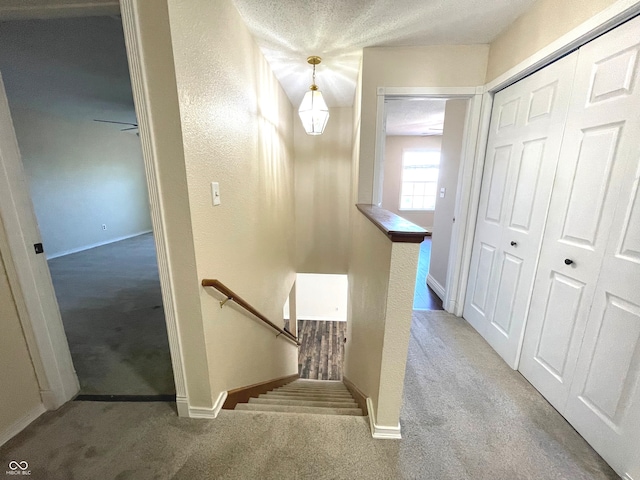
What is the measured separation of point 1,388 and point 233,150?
5.72 feet

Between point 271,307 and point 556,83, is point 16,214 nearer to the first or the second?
point 271,307

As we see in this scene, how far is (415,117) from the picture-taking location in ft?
14.5

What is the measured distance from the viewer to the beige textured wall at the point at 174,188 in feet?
3.11

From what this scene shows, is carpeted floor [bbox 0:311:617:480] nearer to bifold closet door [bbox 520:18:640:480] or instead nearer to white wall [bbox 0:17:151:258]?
bifold closet door [bbox 520:18:640:480]

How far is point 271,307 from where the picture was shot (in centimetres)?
279

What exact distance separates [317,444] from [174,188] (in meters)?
1.45

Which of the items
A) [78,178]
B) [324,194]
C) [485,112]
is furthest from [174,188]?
[78,178]

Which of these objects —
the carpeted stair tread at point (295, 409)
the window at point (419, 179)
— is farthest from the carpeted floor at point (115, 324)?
the window at point (419, 179)

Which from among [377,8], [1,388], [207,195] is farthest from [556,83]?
[1,388]

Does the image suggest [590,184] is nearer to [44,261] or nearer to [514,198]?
[514,198]

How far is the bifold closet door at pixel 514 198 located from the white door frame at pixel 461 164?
0.36ft

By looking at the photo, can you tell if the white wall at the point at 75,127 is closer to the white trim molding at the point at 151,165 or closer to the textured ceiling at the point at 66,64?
the textured ceiling at the point at 66,64

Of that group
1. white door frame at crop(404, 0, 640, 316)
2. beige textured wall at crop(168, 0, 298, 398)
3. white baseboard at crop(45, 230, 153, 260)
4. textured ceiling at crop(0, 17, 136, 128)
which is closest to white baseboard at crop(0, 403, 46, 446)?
beige textured wall at crop(168, 0, 298, 398)

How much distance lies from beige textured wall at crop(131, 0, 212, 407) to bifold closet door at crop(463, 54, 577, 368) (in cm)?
206
